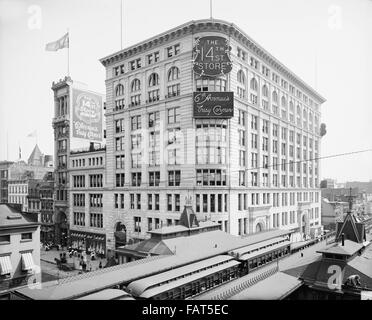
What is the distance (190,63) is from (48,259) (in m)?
31.5

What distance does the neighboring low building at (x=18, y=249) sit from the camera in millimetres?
22219

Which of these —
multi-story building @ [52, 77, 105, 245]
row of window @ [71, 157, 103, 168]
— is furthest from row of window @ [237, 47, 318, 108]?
row of window @ [71, 157, 103, 168]

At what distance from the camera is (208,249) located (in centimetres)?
2081

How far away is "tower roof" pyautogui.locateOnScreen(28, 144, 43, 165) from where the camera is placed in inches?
1943

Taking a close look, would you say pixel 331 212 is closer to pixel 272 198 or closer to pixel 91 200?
pixel 272 198

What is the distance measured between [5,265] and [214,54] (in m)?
30.0

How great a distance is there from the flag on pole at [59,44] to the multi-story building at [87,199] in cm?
2975

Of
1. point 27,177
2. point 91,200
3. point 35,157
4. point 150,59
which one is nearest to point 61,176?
point 35,157

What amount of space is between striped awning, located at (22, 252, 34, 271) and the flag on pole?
1555 centimetres

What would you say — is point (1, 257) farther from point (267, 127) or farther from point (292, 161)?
point (292, 161)

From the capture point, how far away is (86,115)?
32219 millimetres
